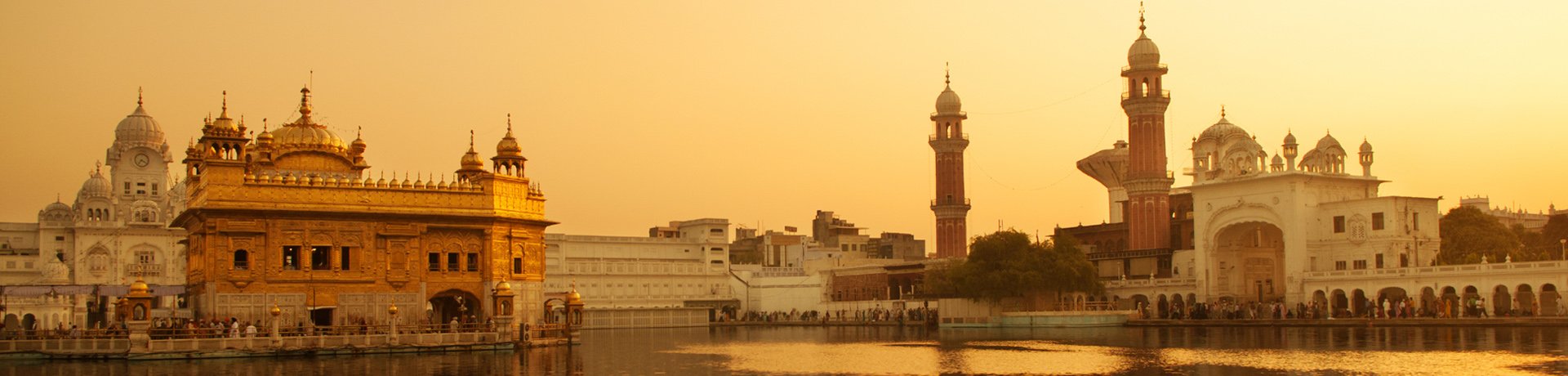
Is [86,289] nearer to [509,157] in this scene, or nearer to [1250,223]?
[509,157]

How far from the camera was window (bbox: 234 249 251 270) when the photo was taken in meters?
40.5

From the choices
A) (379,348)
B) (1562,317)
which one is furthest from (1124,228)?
(379,348)

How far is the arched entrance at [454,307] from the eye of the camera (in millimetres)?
43875

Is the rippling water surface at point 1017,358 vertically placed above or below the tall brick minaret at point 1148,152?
below

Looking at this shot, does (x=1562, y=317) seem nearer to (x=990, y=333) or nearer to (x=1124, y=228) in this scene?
(x=990, y=333)

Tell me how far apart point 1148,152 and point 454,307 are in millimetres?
45576

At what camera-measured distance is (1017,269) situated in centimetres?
6581

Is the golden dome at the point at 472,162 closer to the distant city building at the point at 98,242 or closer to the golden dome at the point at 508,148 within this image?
the golden dome at the point at 508,148

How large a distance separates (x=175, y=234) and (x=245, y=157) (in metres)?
54.5

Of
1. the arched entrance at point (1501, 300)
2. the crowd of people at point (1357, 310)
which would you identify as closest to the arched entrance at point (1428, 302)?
the crowd of people at point (1357, 310)

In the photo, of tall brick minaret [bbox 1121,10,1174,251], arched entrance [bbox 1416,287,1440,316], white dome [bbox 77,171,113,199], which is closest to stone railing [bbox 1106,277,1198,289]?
tall brick minaret [bbox 1121,10,1174,251]

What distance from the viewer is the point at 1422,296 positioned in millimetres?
58375

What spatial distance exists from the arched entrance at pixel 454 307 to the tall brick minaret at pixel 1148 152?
44.6m

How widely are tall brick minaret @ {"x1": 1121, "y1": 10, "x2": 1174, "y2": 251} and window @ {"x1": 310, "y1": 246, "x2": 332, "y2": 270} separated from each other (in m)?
49.9
